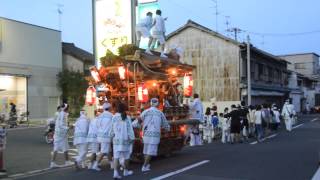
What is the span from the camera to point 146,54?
1520cm

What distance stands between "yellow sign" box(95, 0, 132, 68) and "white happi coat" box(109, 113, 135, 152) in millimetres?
11281

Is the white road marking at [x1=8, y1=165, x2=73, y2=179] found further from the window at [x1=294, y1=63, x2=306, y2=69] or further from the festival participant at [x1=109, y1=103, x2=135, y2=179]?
the window at [x1=294, y1=63, x2=306, y2=69]

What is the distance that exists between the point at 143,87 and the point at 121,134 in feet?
10.2

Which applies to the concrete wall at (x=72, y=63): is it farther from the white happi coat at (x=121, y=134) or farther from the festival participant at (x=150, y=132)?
the white happi coat at (x=121, y=134)

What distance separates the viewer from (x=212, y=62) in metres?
41.6

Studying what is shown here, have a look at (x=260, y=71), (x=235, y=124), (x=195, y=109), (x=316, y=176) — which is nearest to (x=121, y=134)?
(x=316, y=176)

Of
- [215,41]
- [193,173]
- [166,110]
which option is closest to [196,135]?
[166,110]

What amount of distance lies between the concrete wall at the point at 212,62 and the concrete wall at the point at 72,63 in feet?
30.4

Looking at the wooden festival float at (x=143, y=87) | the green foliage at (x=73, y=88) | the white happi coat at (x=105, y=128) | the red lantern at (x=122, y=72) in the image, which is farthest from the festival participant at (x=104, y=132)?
the green foliage at (x=73, y=88)

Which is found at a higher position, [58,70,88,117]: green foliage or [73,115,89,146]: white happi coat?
[58,70,88,117]: green foliage

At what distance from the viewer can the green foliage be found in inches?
1634

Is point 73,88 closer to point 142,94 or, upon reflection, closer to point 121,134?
point 142,94

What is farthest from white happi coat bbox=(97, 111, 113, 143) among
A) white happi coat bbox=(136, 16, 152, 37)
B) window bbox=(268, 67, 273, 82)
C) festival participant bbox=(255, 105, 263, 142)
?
window bbox=(268, 67, 273, 82)

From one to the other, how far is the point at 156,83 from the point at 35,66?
26886 millimetres
